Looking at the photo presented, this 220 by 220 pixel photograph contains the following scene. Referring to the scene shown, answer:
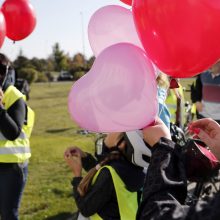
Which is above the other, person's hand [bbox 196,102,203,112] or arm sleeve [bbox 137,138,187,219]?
arm sleeve [bbox 137,138,187,219]

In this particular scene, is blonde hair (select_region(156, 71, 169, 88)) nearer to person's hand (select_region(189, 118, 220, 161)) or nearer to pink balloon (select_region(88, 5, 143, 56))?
pink balloon (select_region(88, 5, 143, 56))

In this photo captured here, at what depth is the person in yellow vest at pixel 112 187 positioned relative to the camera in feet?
7.23

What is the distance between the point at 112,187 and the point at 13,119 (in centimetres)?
106

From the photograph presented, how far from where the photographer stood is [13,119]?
2877 mm

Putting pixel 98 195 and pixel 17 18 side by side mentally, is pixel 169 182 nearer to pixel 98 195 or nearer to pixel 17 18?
pixel 98 195

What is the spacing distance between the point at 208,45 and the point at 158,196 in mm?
658

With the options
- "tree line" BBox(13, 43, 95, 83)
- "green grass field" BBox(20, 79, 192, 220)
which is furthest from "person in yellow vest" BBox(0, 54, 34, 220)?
"tree line" BBox(13, 43, 95, 83)

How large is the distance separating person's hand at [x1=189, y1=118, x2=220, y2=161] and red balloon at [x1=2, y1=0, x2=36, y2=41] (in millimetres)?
2322

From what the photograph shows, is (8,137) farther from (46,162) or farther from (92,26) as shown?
(46,162)

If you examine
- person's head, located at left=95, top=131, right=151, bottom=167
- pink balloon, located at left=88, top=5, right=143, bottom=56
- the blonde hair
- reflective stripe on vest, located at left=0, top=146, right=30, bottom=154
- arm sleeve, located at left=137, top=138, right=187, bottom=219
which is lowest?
reflective stripe on vest, located at left=0, top=146, right=30, bottom=154

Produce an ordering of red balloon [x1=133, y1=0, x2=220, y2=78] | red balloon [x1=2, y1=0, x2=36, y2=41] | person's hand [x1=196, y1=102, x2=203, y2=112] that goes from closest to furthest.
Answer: red balloon [x1=133, y1=0, x2=220, y2=78] → red balloon [x1=2, y1=0, x2=36, y2=41] → person's hand [x1=196, y1=102, x2=203, y2=112]

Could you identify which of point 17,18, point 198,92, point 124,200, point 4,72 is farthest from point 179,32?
point 198,92

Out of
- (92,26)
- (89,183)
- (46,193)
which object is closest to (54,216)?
(46,193)

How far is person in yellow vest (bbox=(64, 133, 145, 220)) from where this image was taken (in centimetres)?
221
